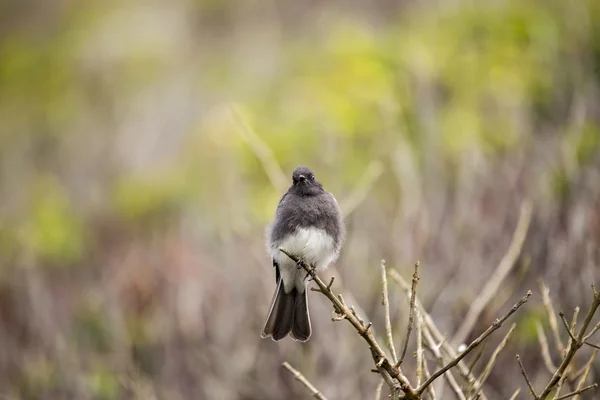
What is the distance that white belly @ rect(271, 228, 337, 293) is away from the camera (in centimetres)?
395

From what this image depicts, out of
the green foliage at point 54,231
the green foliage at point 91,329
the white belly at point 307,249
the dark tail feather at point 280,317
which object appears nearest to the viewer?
the dark tail feather at point 280,317

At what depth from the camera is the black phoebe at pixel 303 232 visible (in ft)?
13.0

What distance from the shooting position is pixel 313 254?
3.95 meters

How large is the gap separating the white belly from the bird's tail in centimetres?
20

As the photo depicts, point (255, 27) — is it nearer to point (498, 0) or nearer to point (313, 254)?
point (498, 0)

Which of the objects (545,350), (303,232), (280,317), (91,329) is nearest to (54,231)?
(91,329)

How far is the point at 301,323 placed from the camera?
11.7 ft

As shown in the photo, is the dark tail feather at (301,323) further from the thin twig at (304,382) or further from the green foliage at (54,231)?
the green foliage at (54,231)

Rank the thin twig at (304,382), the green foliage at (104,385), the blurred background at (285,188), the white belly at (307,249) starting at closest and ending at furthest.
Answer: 1. the thin twig at (304,382)
2. the white belly at (307,249)
3. the blurred background at (285,188)
4. the green foliage at (104,385)

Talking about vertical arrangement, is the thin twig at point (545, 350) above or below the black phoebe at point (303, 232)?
below

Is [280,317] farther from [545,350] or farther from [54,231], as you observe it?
[54,231]

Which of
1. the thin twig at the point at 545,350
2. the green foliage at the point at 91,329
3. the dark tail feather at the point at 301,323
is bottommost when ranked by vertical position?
the thin twig at the point at 545,350

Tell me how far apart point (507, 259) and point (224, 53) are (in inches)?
716

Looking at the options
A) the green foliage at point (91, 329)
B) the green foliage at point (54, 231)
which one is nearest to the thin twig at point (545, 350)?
the green foliage at point (91, 329)
